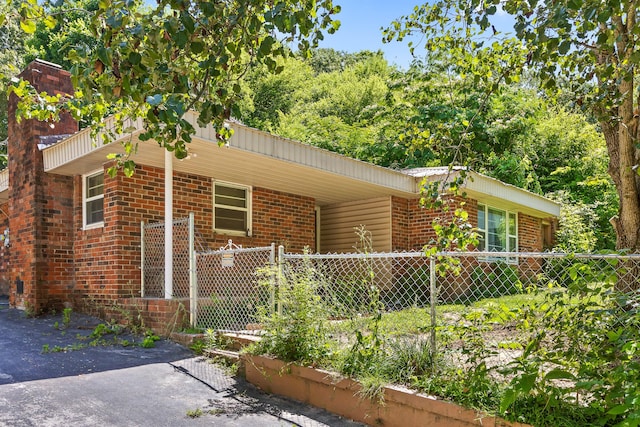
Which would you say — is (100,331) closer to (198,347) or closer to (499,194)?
(198,347)

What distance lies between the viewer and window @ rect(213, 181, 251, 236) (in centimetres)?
904

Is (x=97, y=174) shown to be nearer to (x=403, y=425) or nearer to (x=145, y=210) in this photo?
(x=145, y=210)

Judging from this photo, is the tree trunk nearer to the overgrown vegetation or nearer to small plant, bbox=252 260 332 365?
the overgrown vegetation

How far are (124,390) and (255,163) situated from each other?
4113 mm

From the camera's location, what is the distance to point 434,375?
12.6 ft

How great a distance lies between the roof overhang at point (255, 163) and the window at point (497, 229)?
96.8 inches

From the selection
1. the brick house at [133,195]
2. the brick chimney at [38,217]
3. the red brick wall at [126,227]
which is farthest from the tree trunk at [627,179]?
the brick chimney at [38,217]

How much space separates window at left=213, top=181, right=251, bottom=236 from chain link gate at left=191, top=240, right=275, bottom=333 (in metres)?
0.69

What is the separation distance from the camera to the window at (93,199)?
7.96 meters

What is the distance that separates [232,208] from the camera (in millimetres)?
9297

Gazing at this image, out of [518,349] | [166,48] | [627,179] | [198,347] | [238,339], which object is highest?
[166,48]

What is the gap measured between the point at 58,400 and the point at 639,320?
14.4 feet

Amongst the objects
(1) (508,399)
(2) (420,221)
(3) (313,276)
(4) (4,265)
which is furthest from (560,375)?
(4) (4,265)

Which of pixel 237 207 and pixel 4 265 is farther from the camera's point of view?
pixel 4 265
